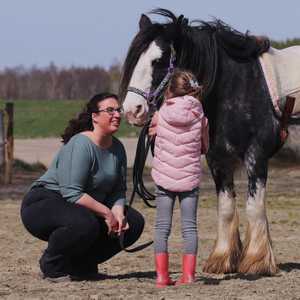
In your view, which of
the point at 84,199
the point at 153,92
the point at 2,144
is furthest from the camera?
the point at 2,144

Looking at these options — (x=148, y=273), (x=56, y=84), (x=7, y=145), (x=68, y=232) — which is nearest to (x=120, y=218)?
(x=68, y=232)

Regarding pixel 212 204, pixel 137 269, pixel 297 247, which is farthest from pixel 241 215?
pixel 137 269

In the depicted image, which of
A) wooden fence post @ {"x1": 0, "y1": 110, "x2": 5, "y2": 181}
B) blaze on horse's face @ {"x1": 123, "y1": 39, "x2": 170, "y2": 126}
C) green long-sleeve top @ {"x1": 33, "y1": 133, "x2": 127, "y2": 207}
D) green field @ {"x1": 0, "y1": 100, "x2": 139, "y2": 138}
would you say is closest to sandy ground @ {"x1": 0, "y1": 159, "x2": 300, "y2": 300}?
green long-sleeve top @ {"x1": 33, "y1": 133, "x2": 127, "y2": 207}

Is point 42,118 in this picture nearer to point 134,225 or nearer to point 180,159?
point 134,225

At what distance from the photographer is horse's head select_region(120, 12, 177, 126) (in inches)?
250

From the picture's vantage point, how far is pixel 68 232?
20.3 ft

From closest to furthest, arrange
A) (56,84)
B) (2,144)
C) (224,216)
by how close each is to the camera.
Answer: (224,216)
(2,144)
(56,84)

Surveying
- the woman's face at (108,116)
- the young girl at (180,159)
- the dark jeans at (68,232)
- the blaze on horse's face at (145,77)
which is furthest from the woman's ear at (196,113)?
the dark jeans at (68,232)

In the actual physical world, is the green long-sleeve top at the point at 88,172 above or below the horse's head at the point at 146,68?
below

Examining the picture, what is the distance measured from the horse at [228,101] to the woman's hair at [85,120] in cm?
24

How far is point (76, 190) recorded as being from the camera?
20.4 feet

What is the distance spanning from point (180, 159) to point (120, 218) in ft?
2.14

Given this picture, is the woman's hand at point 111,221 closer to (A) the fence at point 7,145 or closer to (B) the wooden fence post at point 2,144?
(A) the fence at point 7,145

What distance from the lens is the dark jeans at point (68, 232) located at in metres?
6.22
